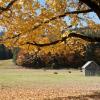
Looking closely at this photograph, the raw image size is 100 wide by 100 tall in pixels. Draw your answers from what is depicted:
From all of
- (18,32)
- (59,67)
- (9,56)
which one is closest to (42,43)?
(18,32)

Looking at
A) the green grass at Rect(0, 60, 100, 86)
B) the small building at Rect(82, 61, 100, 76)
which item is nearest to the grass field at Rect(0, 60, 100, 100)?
the green grass at Rect(0, 60, 100, 86)

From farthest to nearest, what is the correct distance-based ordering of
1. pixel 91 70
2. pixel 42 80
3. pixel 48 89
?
pixel 91 70 → pixel 42 80 → pixel 48 89

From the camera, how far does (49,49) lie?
82.0 feet

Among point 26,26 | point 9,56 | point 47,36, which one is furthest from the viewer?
point 9,56

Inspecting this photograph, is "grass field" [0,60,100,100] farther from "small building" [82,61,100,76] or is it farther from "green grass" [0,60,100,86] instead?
"small building" [82,61,100,76]

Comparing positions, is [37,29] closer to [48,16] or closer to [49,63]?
[48,16]

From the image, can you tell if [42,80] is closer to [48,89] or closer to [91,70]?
[48,89]

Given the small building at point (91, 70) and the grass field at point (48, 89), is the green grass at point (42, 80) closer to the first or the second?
the grass field at point (48, 89)

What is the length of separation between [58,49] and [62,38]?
95.7 inches

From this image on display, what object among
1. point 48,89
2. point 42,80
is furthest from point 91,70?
point 48,89

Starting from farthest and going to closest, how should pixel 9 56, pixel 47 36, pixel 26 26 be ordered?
pixel 9 56 → pixel 47 36 → pixel 26 26

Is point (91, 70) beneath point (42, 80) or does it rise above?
above

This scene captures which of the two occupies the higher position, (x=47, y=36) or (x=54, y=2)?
(x=54, y=2)

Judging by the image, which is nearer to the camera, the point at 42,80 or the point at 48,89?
the point at 48,89
